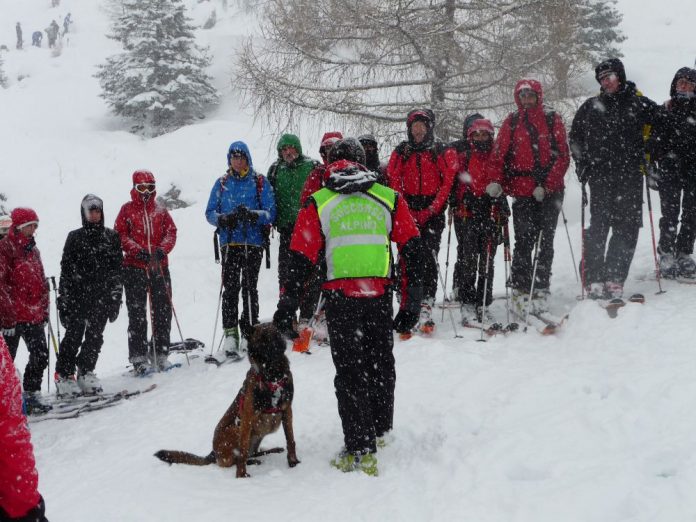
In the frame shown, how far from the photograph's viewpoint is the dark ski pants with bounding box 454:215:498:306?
7273 mm

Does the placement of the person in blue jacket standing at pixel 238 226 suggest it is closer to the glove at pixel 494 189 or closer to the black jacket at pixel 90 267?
the black jacket at pixel 90 267

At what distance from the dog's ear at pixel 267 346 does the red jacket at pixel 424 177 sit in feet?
10.4

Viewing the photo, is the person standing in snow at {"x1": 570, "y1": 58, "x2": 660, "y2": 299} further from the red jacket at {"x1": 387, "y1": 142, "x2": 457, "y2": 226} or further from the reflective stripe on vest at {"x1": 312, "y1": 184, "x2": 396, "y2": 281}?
the reflective stripe on vest at {"x1": 312, "y1": 184, "x2": 396, "y2": 281}

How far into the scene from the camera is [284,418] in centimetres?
432

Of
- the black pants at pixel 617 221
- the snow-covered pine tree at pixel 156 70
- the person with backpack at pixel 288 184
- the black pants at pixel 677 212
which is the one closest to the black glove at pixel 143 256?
the person with backpack at pixel 288 184

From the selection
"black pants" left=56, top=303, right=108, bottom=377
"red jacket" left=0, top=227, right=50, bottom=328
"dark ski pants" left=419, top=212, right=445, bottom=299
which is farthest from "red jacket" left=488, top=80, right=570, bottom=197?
"red jacket" left=0, top=227, right=50, bottom=328

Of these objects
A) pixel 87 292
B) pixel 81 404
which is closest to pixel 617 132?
pixel 87 292

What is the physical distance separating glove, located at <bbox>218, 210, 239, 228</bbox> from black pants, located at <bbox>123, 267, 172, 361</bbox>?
3.86 ft

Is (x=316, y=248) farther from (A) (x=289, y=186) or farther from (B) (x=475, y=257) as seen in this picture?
(B) (x=475, y=257)

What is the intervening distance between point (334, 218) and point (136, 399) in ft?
13.3

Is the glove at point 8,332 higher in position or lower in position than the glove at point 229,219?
lower

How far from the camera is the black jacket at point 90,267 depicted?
23.1 ft

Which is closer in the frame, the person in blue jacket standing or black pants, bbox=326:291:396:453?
black pants, bbox=326:291:396:453

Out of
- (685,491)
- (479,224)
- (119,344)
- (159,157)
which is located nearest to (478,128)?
(479,224)
